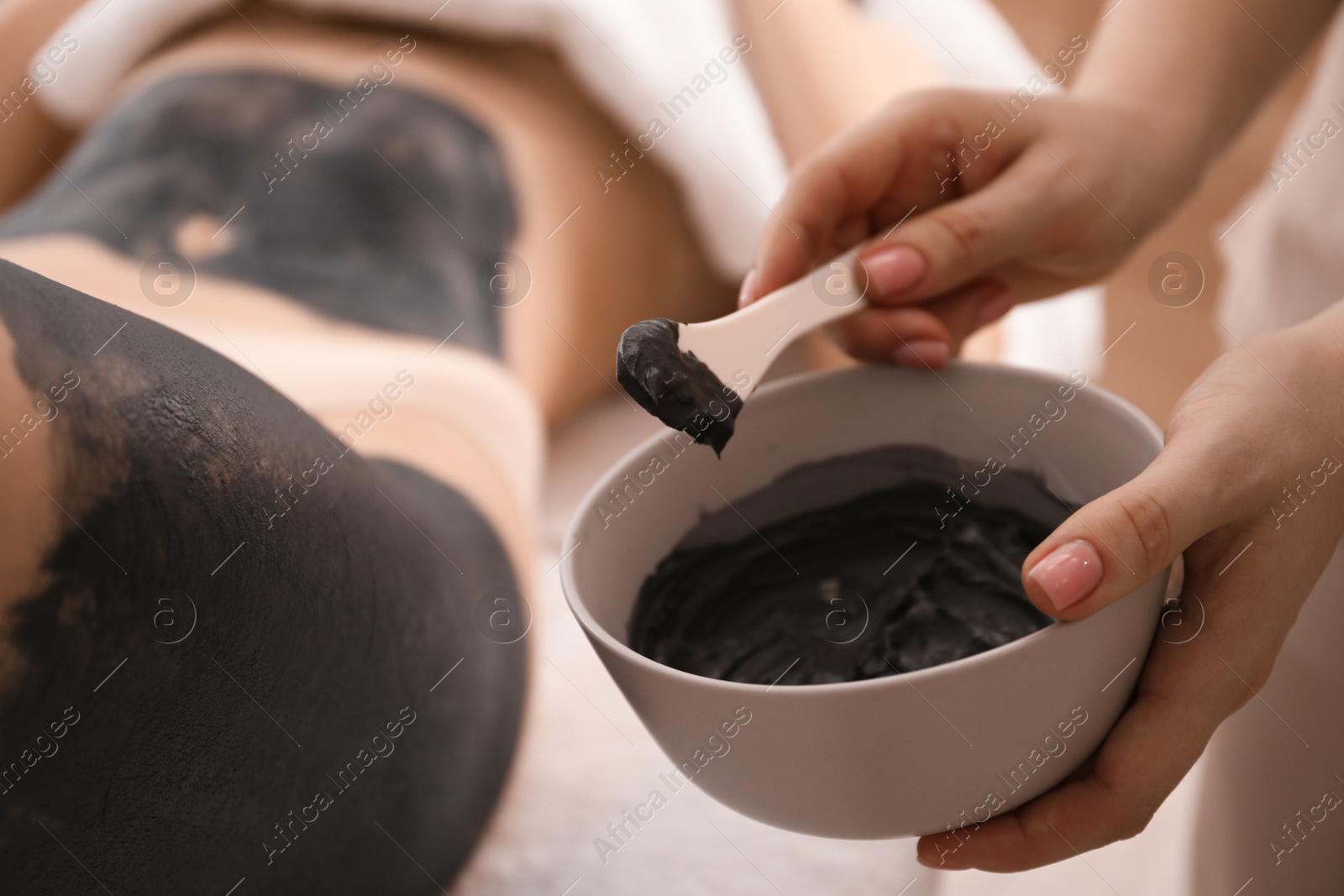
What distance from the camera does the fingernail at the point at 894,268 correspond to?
412 millimetres

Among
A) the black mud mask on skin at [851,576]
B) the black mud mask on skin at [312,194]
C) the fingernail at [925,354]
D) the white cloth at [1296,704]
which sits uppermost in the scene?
the black mud mask on skin at [312,194]

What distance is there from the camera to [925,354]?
39 cm

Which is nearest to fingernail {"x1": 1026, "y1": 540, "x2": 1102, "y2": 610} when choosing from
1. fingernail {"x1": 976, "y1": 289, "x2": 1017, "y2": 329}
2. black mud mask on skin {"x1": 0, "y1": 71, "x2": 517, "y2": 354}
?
fingernail {"x1": 976, "y1": 289, "x2": 1017, "y2": 329}

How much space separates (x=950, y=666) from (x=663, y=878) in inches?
7.9

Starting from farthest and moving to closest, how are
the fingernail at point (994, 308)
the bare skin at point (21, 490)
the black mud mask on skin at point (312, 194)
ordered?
the black mud mask on skin at point (312, 194) → the fingernail at point (994, 308) → the bare skin at point (21, 490)

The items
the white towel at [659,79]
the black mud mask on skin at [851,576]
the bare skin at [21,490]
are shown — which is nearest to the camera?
the bare skin at [21,490]

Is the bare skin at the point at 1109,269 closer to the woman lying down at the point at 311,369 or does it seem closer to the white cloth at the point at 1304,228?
the white cloth at the point at 1304,228

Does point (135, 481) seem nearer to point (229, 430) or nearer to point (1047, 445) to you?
point (229, 430)

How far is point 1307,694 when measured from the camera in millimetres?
430

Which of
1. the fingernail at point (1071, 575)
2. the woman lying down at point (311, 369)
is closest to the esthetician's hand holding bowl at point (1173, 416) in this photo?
the fingernail at point (1071, 575)

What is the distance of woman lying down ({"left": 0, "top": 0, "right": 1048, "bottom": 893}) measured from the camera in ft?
0.87

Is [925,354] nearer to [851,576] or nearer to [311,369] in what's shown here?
[851,576]

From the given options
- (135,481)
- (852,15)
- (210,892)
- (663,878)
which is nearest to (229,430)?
(135,481)

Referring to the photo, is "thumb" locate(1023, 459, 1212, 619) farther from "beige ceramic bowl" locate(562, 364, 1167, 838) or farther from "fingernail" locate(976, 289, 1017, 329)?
"fingernail" locate(976, 289, 1017, 329)
